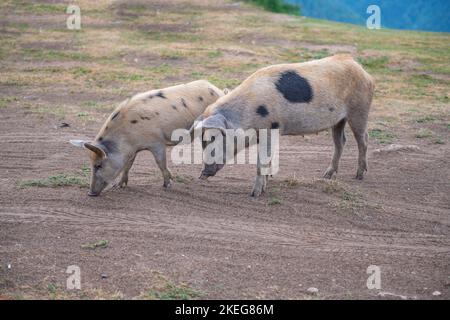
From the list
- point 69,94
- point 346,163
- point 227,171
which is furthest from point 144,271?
point 69,94

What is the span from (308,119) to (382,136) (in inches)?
170

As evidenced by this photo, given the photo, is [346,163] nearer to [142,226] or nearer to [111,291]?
[142,226]

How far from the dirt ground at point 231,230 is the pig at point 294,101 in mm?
777

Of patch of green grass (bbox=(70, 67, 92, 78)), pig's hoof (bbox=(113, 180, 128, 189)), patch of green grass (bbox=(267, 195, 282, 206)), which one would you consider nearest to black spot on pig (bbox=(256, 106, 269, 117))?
patch of green grass (bbox=(267, 195, 282, 206))

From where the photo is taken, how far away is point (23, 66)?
64.6 feet

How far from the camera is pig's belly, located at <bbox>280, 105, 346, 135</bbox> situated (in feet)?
28.2

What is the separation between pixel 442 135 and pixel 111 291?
9.15 m

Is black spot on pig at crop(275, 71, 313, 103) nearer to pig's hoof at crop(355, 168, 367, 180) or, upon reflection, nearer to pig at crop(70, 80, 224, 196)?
pig at crop(70, 80, 224, 196)

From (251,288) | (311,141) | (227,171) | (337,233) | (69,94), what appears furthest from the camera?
(69,94)

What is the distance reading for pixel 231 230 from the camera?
24.4ft

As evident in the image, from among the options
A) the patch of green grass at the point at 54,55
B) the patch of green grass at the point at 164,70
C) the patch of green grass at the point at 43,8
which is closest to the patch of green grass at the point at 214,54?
the patch of green grass at the point at 164,70

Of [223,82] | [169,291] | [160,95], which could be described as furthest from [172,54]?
[169,291]

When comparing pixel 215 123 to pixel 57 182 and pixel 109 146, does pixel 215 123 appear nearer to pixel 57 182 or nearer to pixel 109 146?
pixel 109 146

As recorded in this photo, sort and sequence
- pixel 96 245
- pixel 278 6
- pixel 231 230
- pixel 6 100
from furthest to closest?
pixel 278 6, pixel 6 100, pixel 231 230, pixel 96 245
